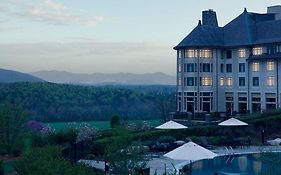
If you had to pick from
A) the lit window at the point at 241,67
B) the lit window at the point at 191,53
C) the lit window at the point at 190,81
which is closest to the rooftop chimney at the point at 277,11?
the lit window at the point at 241,67

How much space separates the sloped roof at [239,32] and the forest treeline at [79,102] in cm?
1872

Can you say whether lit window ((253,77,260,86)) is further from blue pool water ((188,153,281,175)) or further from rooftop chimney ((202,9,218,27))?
blue pool water ((188,153,281,175))

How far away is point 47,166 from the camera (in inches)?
606

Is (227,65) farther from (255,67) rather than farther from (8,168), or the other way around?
(8,168)

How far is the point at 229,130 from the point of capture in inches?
1497

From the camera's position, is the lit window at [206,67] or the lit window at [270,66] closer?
the lit window at [270,66]

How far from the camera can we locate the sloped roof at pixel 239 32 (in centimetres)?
5259

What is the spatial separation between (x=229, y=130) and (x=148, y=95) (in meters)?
65.3

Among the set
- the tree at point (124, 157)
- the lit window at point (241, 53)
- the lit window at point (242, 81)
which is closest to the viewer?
→ the tree at point (124, 157)

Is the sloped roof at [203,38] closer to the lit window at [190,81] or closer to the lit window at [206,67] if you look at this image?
the lit window at [206,67]

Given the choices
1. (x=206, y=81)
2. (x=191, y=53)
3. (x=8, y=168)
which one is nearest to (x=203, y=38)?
(x=191, y=53)

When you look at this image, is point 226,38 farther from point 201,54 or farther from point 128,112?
point 128,112

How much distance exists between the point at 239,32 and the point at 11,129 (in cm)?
3125

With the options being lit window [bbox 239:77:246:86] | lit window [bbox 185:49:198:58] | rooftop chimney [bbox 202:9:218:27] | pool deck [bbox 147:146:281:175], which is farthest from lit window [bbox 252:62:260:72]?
pool deck [bbox 147:146:281:175]
